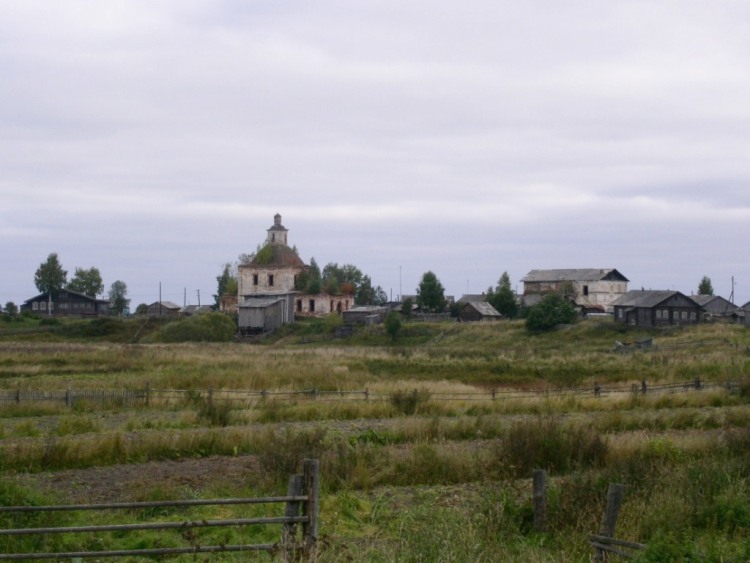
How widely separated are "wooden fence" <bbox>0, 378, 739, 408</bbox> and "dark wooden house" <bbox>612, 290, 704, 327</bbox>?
1583 inches

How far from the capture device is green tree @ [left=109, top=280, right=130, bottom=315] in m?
112

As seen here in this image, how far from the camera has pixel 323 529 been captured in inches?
461

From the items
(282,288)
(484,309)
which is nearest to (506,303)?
(484,309)

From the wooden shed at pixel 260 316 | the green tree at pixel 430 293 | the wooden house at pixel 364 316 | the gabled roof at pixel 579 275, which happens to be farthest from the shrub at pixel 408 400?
the gabled roof at pixel 579 275

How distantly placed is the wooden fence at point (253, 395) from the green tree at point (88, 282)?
293 ft

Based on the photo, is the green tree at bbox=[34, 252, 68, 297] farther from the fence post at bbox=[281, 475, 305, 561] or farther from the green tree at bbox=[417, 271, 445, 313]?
the fence post at bbox=[281, 475, 305, 561]

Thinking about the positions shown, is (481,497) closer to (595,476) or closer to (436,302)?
(595,476)

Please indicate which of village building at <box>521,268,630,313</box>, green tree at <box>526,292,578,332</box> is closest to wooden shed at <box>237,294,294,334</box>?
green tree at <box>526,292,578,332</box>

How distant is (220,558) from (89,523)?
238 centimetres

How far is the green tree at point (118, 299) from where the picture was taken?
11201 centimetres

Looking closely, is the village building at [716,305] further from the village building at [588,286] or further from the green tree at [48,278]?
the green tree at [48,278]

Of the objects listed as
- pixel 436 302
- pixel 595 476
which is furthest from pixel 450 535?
pixel 436 302

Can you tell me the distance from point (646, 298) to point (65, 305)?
59.9 metres

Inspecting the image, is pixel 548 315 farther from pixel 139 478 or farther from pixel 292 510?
pixel 292 510
